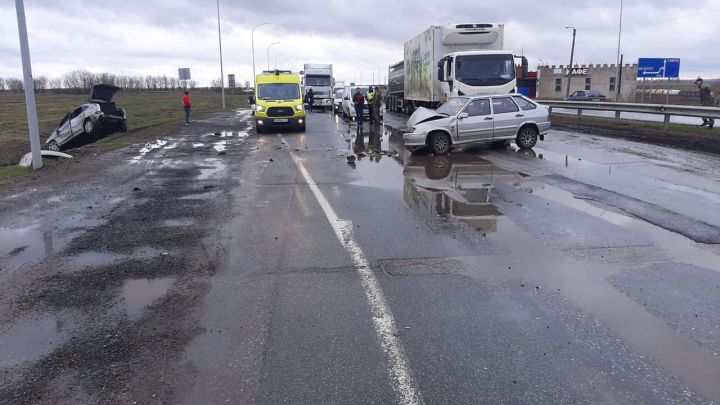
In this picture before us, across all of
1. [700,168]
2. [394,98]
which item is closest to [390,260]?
[700,168]

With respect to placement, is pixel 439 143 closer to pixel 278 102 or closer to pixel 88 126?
pixel 278 102

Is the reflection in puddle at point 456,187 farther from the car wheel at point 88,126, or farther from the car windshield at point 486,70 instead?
the car wheel at point 88,126

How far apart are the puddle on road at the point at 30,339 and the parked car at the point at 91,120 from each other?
1937 cm

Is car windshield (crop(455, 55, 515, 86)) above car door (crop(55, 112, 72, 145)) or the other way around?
above

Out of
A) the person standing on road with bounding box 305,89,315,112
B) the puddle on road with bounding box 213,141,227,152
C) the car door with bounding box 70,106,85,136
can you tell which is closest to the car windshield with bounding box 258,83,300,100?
the puddle on road with bounding box 213,141,227,152

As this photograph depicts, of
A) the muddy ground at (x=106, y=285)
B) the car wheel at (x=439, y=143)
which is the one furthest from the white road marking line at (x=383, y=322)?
the car wheel at (x=439, y=143)

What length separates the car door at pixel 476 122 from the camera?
15664 millimetres

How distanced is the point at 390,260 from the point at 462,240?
124 cm

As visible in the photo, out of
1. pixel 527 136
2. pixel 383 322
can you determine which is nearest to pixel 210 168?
pixel 527 136

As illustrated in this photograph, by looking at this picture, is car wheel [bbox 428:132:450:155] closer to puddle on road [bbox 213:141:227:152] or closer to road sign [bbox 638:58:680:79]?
puddle on road [bbox 213:141:227:152]

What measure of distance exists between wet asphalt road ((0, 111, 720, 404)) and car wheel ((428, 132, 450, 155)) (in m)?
4.37

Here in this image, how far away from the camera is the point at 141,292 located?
5.60m

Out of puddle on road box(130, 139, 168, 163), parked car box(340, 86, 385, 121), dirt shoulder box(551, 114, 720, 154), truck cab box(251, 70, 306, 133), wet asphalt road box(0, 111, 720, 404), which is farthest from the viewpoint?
parked car box(340, 86, 385, 121)

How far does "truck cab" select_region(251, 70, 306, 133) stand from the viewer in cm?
2378
